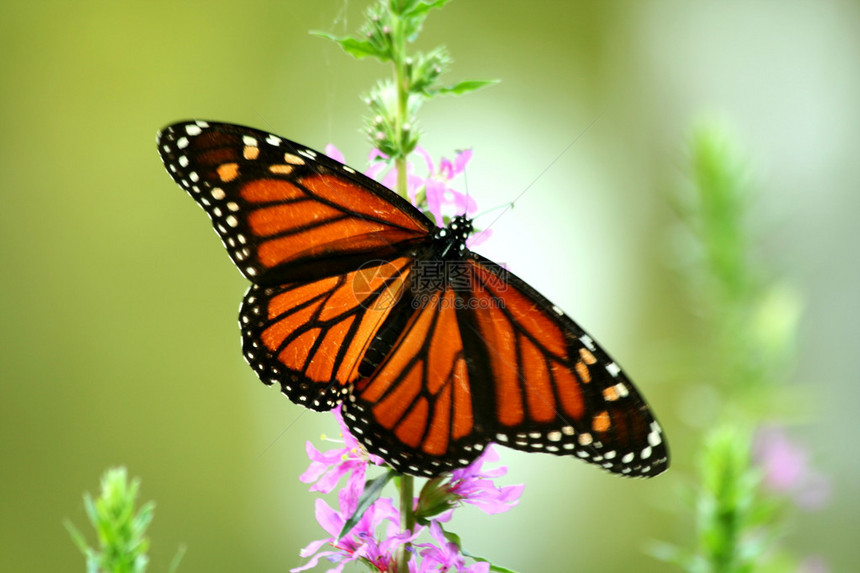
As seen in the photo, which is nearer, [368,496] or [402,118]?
[368,496]

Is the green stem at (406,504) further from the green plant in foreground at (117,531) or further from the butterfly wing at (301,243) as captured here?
the green plant in foreground at (117,531)

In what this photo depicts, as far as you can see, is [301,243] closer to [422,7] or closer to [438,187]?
[438,187]

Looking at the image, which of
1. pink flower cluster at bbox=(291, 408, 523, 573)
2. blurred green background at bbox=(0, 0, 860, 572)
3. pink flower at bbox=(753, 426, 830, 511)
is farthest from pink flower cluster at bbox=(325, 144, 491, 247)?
blurred green background at bbox=(0, 0, 860, 572)

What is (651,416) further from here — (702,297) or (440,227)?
(702,297)

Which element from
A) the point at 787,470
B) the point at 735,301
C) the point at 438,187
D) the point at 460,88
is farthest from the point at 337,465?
the point at 787,470

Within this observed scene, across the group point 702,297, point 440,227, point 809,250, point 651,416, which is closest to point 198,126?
point 440,227

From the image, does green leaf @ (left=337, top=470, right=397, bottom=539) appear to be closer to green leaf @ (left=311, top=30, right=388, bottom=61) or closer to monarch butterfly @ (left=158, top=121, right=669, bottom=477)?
monarch butterfly @ (left=158, top=121, right=669, bottom=477)
